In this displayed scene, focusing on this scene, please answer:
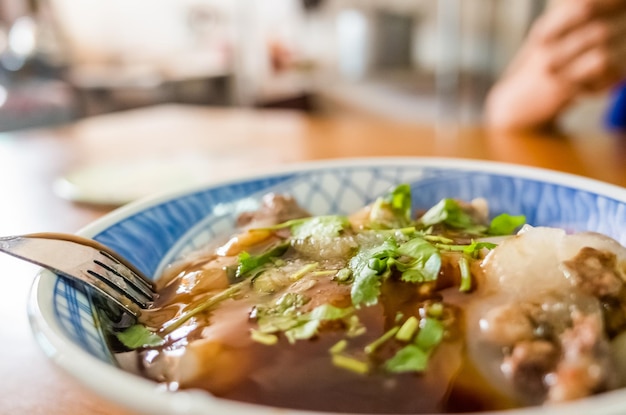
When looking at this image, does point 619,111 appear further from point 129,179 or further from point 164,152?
point 129,179

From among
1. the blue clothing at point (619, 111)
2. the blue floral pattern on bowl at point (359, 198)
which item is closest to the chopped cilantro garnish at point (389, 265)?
the blue floral pattern on bowl at point (359, 198)

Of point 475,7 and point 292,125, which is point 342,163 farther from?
point 475,7

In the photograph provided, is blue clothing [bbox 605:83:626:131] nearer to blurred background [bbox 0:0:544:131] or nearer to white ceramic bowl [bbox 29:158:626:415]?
blurred background [bbox 0:0:544:131]

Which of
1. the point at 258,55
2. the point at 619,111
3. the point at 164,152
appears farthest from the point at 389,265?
the point at 258,55

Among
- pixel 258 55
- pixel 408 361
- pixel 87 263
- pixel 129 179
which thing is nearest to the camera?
pixel 408 361

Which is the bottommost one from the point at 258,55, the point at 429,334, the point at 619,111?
the point at 619,111

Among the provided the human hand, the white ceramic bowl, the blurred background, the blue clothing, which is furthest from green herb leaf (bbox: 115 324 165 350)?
→ the blurred background

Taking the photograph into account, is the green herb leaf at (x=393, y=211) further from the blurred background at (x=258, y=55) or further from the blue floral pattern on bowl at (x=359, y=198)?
the blurred background at (x=258, y=55)
